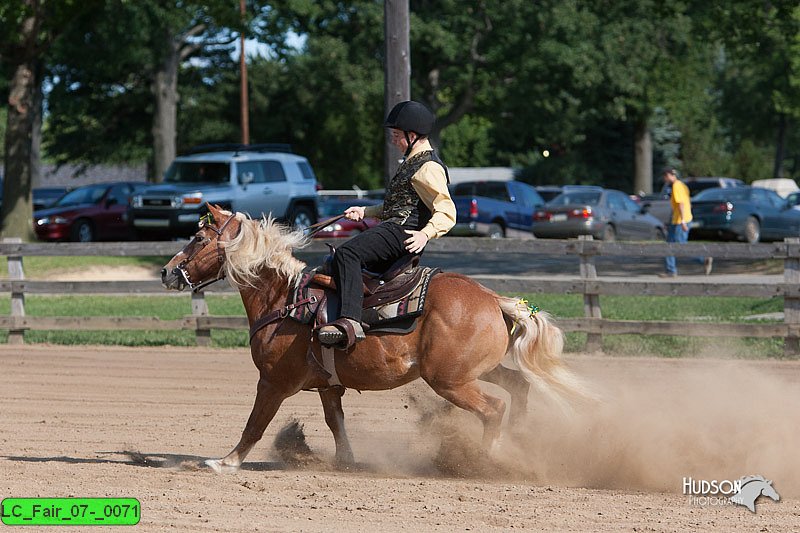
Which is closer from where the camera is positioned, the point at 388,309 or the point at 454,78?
the point at 388,309

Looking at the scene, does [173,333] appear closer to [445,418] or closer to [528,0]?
[445,418]

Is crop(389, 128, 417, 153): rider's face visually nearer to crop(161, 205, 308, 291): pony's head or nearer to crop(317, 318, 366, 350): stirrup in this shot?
crop(161, 205, 308, 291): pony's head

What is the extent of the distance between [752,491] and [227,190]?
20.2 metres

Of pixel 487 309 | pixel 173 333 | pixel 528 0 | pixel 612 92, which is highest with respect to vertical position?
pixel 528 0

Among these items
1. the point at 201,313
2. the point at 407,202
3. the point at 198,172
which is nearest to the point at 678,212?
the point at 201,313

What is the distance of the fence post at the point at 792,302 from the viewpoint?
43.0 ft

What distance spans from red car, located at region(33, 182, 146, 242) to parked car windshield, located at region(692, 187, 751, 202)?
601 inches

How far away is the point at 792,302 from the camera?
13.2 meters

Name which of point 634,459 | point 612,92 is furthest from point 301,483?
point 612,92

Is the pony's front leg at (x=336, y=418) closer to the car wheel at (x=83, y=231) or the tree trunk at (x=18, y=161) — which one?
the tree trunk at (x=18, y=161)

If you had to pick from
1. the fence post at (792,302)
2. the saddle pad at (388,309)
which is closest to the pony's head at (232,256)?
the saddle pad at (388,309)

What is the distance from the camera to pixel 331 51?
4084 centimetres

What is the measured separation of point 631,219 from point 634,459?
72.4ft

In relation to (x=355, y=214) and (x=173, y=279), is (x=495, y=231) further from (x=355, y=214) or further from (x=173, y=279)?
(x=173, y=279)
